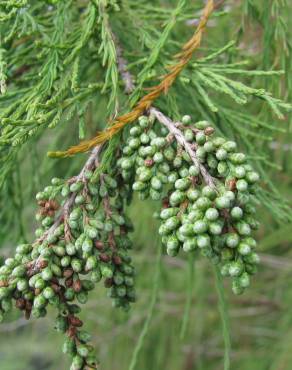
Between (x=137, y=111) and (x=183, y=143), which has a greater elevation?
(x=137, y=111)

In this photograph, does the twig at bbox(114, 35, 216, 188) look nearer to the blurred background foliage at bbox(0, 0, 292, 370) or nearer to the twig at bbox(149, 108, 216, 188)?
the twig at bbox(149, 108, 216, 188)

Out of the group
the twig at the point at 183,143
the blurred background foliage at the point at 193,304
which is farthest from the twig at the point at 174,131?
the blurred background foliage at the point at 193,304

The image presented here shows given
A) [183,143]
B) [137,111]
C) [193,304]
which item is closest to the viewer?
[183,143]

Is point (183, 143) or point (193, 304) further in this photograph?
point (193, 304)

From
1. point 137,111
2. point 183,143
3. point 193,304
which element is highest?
point 137,111

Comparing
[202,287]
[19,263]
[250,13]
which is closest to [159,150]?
[19,263]

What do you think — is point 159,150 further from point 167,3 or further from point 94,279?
point 167,3

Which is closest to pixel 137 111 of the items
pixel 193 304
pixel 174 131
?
pixel 174 131

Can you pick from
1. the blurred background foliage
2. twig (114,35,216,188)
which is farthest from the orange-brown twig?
the blurred background foliage

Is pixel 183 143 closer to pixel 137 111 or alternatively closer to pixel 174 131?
pixel 174 131

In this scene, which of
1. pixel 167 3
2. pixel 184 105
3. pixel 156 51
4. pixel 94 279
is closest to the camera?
pixel 94 279

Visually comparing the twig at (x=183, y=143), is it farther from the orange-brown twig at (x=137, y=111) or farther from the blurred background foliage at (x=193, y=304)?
the blurred background foliage at (x=193, y=304)
